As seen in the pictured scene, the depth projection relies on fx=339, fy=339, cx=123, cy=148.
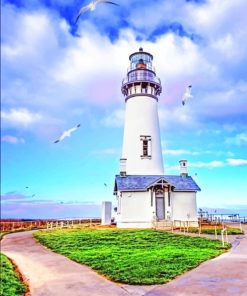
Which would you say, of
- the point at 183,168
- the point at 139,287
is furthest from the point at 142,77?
the point at 139,287

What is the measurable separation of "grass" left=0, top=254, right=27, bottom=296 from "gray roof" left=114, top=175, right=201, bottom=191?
15.3 m

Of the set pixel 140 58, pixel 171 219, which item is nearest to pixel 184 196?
pixel 171 219

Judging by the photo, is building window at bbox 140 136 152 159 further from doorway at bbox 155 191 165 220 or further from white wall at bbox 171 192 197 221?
white wall at bbox 171 192 197 221

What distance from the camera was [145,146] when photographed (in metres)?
28.7

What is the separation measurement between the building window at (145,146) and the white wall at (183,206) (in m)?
4.07

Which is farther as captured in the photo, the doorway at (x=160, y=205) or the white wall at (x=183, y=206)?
the white wall at (x=183, y=206)

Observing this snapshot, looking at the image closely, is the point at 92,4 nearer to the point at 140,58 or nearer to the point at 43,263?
the point at 43,263

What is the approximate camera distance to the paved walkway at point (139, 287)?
6795 mm

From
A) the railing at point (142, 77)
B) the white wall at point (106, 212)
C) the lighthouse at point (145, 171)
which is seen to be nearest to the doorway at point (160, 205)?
the lighthouse at point (145, 171)

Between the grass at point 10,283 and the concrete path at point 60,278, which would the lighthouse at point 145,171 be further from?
the grass at point 10,283

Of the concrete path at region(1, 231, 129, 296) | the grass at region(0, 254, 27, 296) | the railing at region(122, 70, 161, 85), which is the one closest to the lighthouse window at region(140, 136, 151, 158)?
the railing at region(122, 70, 161, 85)

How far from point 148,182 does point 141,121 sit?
5780mm

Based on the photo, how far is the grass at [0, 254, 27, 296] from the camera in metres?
8.02

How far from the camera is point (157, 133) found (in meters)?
29.6
